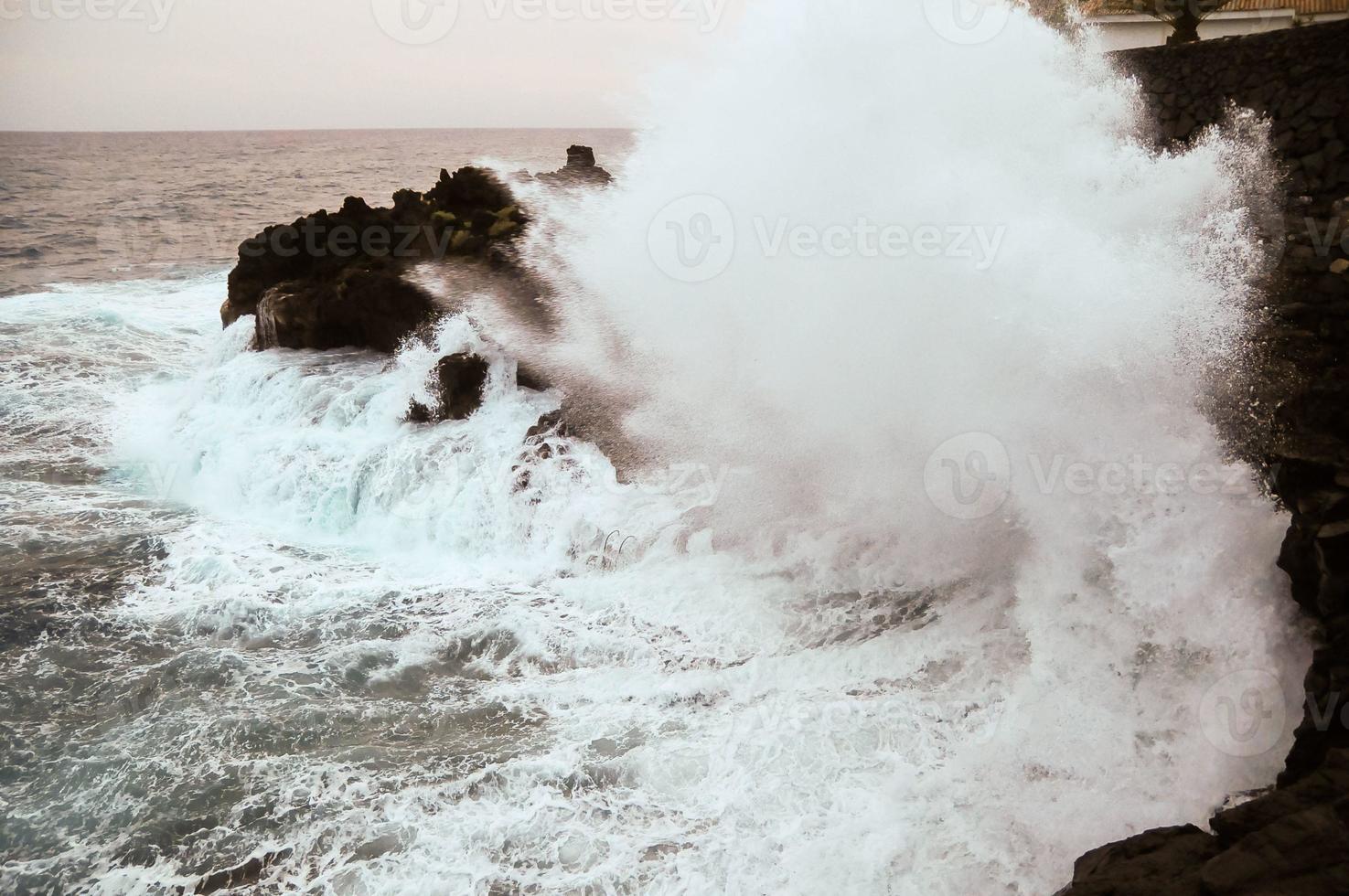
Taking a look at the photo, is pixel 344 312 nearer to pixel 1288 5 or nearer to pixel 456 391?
pixel 456 391

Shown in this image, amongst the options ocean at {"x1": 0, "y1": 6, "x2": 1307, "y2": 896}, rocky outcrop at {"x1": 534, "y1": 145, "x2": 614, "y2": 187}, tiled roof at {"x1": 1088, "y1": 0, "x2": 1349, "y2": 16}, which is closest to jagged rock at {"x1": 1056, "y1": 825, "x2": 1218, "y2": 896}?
ocean at {"x1": 0, "y1": 6, "x2": 1307, "y2": 896}

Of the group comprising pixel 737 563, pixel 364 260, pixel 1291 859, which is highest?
pixel 364 260

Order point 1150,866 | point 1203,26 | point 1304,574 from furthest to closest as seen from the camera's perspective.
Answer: point 1203,26, point 1304,574, point 1150,866

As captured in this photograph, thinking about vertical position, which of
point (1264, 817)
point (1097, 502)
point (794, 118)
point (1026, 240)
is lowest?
point (1264, 817)

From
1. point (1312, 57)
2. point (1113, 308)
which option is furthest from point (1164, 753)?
point (1312, 57)

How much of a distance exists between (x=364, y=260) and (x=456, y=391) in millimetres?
3850

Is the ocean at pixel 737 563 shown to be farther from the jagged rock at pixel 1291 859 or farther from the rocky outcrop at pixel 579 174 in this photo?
the rocky outcrop at pixel 579 174

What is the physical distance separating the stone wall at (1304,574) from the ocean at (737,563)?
0.49 m

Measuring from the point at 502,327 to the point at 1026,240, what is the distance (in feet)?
19.0

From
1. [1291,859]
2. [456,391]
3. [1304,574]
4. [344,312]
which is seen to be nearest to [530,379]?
[456,391]

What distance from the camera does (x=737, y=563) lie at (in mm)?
7125

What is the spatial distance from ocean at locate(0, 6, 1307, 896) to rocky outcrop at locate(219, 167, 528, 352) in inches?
30.6

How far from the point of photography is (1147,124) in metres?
11.5

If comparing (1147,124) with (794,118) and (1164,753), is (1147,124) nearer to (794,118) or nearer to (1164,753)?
(794,118)
